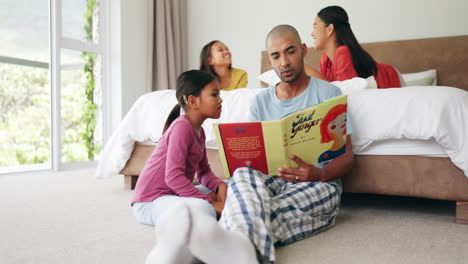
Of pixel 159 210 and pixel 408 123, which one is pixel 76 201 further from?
pixel 408 123

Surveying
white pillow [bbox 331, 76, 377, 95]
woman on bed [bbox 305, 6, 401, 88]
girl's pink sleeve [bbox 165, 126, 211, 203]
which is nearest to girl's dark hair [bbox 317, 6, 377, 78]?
Answer: woman on bed [bbox 305, 6, 401, 88]

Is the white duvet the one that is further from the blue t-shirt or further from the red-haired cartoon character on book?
the red-haired cartoon character on book

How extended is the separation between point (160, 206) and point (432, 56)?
2.85 meters

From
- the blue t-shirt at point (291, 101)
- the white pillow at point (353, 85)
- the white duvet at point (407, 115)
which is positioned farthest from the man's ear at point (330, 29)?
the blue t-shirt at point (291, 101)

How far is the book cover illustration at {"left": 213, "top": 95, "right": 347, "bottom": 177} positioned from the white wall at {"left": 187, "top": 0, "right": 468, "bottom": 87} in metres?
2.57

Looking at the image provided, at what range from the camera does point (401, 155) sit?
1621 millimetres

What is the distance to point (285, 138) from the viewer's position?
4.27 ft

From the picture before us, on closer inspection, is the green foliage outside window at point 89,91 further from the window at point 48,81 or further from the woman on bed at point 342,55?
the woman on bed at point 342,55

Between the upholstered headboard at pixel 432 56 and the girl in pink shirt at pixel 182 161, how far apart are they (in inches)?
97.1

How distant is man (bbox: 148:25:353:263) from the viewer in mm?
836

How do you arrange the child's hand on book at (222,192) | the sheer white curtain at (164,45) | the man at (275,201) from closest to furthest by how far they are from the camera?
the man at (275,201) < the child's hand on book at (222,192) < the sheer white curtain at (164,45)

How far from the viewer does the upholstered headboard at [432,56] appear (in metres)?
3.18

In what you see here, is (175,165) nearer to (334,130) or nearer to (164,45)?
(334,130)

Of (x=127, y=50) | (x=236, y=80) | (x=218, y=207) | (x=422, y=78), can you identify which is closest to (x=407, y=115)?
(x=218, y=207)
